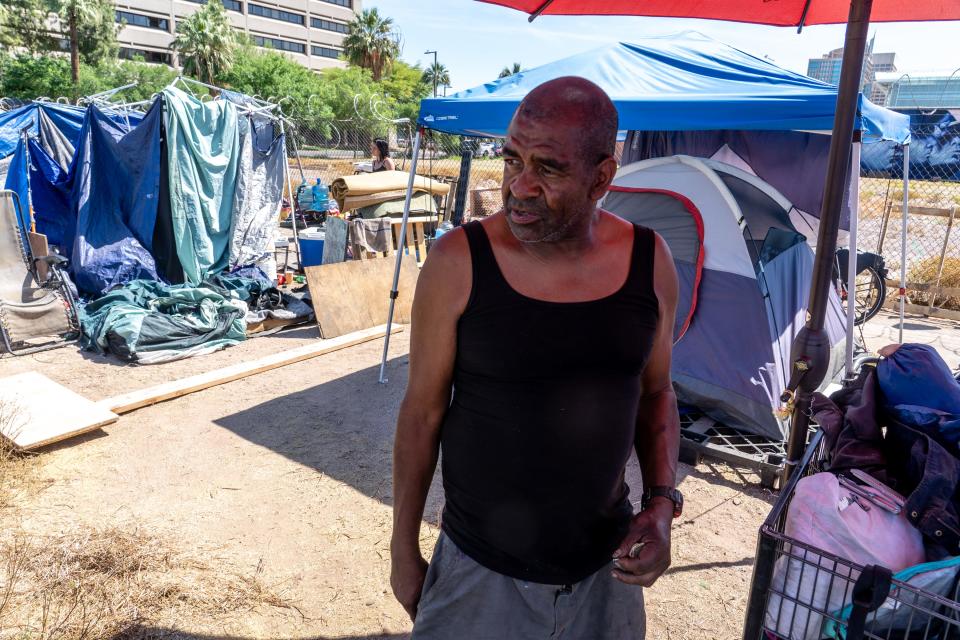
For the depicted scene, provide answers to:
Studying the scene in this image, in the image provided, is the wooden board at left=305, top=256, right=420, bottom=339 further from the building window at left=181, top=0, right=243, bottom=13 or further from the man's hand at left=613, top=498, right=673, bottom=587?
the building window at left=181, top=0, right=243, bottom=13

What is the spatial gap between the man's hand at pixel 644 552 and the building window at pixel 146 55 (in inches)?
2668

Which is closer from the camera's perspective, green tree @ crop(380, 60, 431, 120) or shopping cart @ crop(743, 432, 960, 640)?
shopping cart @ crop(743, 432, 960, 640)

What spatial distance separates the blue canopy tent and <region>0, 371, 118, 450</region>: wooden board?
2304mm

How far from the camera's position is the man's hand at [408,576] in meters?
1.54

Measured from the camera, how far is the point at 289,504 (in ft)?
12.5

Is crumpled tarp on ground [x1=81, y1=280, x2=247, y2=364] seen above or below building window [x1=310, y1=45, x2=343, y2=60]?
below

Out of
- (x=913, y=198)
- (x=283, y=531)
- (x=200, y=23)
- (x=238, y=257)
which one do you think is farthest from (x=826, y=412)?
(x=200, y=23)

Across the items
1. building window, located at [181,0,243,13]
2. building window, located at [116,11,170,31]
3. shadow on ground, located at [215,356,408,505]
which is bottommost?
shadow on ground, located at [215,356,408,505]

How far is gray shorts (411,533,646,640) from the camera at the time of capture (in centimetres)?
144

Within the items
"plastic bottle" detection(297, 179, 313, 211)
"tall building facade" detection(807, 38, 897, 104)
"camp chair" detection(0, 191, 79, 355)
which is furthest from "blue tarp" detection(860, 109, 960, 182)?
"camp chair" detection(0, 191, 79, 355)

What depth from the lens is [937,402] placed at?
2018 mm

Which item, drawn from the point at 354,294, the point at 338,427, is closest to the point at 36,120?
the point at 354,294

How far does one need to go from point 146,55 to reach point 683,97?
68.2 m

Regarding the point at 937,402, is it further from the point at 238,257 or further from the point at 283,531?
the point at 238,257
